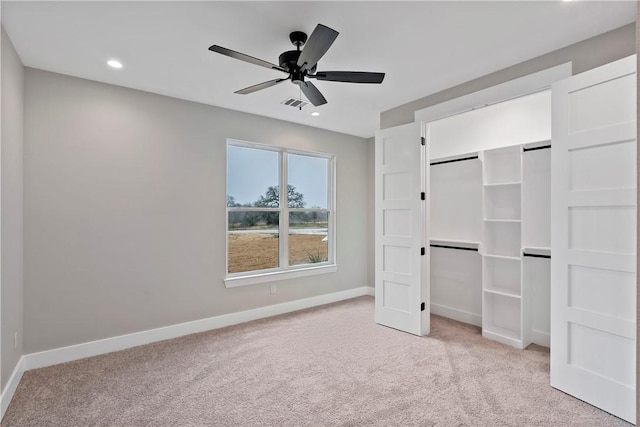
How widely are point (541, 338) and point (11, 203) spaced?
488 cm

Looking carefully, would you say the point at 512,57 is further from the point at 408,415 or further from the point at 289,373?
the point at 289,373

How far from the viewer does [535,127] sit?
341cm

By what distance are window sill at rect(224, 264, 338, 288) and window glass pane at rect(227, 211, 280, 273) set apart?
0.15 meters

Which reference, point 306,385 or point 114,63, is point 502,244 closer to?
point 306,385

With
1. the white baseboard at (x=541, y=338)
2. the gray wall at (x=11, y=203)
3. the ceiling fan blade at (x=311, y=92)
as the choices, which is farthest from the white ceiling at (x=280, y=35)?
the white baseboard at (x=541, y=338)

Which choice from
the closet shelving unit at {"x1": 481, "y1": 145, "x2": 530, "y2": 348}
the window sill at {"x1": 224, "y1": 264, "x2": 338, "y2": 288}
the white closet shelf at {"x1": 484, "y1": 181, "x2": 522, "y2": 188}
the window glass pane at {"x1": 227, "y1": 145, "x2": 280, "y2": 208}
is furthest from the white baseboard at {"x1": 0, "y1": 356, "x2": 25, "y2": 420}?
the white closet shelf at {"x1": 484, "y1": 181, "x2": 522, "y2": 188}

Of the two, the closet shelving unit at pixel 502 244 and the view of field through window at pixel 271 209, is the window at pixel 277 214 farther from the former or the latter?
the closet shelving unit at pixel 502 244

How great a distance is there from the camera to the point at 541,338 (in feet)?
10.6

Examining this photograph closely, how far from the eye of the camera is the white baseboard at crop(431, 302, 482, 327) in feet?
12.7

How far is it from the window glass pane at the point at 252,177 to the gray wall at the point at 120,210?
0.20 metres

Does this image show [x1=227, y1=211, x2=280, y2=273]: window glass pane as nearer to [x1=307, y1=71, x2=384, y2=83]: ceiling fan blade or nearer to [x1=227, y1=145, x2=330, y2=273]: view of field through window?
[x1=227, y1=145, x2=330, y2=273]: view of field through window

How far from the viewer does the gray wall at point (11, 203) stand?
2.24 metres

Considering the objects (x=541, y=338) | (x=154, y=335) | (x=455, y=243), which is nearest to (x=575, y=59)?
(x=455, y=243)

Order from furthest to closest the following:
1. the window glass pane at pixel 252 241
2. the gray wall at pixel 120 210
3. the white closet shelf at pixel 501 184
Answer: the window glass pane at pixel 252 241, the white closet shelf at pixel 501 184, the gray wall at pixel 120 210
